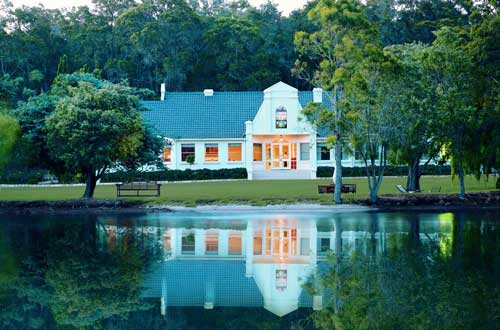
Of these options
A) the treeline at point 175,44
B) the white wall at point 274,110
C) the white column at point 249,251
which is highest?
the treeline at point 175,44

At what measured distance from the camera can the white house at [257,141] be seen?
51031 mm

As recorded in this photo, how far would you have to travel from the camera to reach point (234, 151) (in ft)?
171

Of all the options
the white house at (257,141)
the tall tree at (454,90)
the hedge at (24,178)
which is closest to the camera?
the tall tree at (454,90)

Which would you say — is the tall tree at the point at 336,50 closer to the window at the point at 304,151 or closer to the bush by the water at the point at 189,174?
the bush by the water at the point at 189,174

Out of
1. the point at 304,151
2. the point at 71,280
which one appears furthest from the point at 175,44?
the point at 71,280

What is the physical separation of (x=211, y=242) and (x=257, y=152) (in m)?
33.5

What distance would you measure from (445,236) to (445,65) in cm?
1290

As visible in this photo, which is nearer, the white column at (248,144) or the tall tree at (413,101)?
the tall tree at (413,101)

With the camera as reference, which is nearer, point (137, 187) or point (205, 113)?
point (137, 187)

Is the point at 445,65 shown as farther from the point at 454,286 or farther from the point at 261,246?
the point at 454,286

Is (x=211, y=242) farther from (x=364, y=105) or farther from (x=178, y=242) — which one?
(x=364, y=105)

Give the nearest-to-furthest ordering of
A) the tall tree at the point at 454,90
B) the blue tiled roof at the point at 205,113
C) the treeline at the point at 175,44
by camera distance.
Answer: the tall tree at the point at 454,90, the blue tiled roof at the point at 205,113, the treeline at the point at 175,44

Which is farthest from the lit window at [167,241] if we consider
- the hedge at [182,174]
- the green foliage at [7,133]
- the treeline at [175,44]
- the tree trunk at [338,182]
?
the treeline at [175,44]

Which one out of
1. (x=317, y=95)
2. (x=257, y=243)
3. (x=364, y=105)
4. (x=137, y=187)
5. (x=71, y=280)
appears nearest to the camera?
(x=71, y=280)
